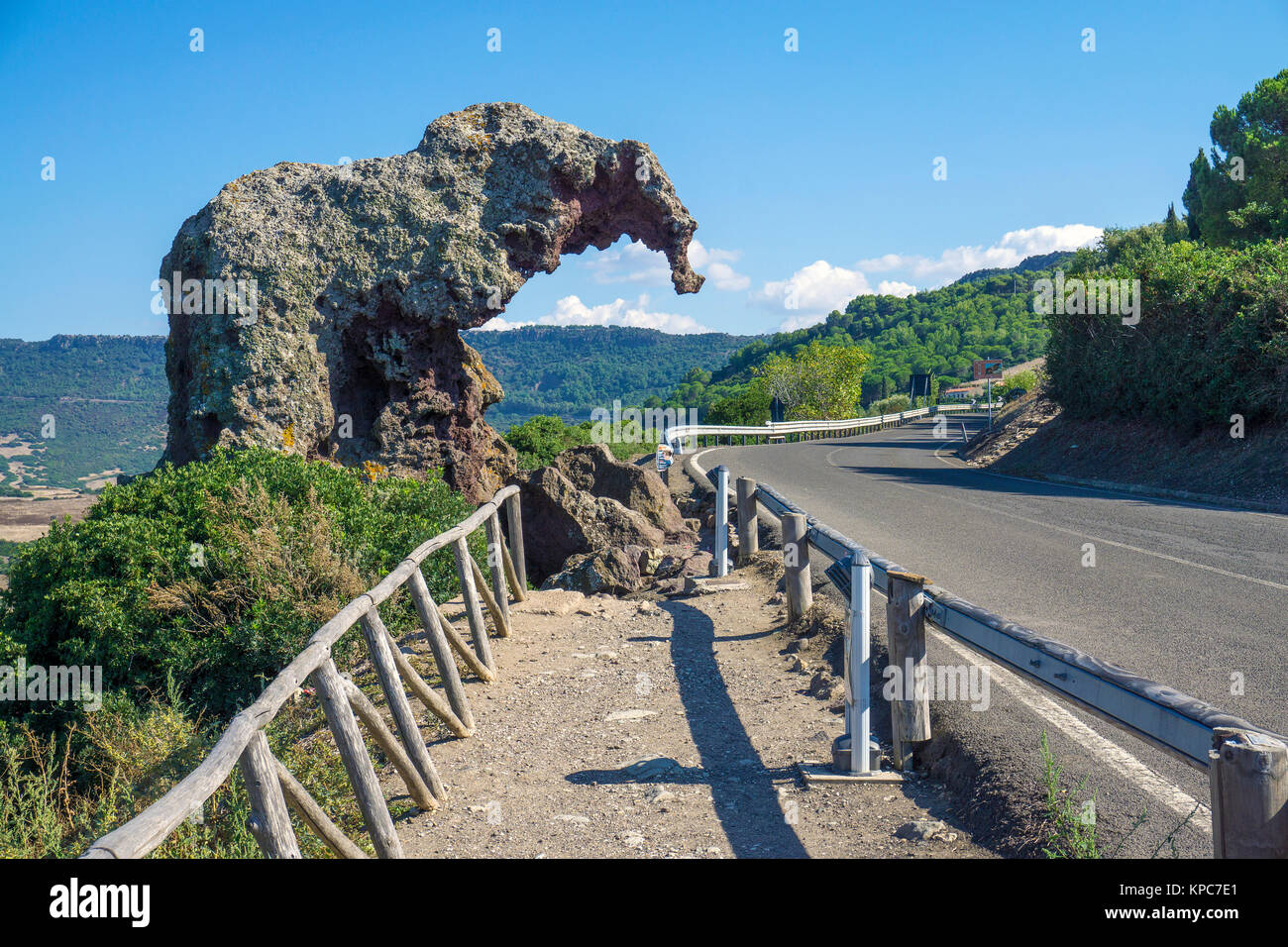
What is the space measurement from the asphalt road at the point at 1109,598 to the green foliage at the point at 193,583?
4979 mm

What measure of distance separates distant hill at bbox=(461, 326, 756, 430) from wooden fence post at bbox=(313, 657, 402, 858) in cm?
12583

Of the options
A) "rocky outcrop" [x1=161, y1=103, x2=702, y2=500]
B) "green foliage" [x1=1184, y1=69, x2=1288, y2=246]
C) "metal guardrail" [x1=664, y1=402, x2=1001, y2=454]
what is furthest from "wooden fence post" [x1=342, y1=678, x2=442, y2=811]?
"green foliage" [x1=1184, y1=69, x2=1288, y2=246]

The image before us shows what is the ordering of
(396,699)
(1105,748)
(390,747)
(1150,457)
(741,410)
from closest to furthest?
(390,747) → (1105,748) → (396,699) → (1150,457) → (741,410)

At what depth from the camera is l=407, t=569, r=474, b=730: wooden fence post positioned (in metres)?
5.75

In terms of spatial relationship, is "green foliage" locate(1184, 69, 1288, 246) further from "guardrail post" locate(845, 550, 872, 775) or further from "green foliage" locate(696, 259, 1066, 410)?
"green foliage" locate(696, 259, 1066, 410)

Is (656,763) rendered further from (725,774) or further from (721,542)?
(721,542)

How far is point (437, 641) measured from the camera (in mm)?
5809

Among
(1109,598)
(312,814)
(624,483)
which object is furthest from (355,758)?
(624,483)

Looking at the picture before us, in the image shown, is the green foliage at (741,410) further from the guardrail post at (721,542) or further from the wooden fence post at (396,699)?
the wooden fence post at (396,699)

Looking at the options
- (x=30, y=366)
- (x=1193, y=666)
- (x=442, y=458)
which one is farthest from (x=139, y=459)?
(x=1193, y=666)

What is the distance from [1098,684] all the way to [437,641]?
3977mm
